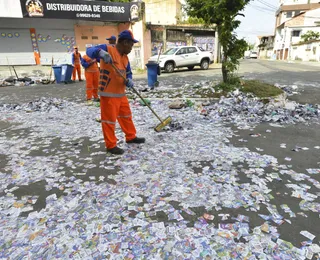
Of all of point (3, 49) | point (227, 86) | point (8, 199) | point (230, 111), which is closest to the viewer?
point (8, 199)

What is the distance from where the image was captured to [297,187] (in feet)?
9.46

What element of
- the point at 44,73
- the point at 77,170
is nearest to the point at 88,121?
the point at 77,170

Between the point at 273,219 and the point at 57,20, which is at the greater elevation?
the point at 57,20

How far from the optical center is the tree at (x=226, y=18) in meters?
7.35

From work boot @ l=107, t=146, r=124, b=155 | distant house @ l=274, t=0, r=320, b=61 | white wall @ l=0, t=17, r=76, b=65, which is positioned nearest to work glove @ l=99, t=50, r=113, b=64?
work boot @ l=107, t=146, r=124, b=155

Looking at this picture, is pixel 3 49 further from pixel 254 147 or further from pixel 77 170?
pixel 254 147

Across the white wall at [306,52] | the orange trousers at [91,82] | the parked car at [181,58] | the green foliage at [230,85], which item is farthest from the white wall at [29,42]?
the white wall at [306,52]

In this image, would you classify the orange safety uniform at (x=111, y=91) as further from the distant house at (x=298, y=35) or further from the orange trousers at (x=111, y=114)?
the distant house at (x=298, y=35)

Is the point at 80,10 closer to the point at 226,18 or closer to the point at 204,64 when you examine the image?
the point at 204,64

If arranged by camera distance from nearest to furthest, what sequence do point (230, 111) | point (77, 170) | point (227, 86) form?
point (77, 170) → point (230, 111) → point (227, 86)

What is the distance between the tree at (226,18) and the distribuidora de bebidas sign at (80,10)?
10712 millimetres

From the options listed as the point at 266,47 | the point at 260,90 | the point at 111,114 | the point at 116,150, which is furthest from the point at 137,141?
the point at 266,47

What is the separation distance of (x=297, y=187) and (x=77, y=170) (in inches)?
114

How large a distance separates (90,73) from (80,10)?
1105 centimetres
